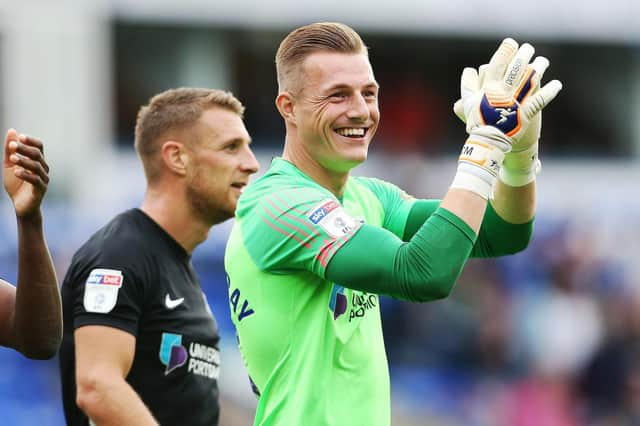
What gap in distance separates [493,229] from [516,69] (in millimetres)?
899

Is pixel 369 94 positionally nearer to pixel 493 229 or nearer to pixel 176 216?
pixel 493 229

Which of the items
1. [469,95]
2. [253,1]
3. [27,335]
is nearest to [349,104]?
[469,95]

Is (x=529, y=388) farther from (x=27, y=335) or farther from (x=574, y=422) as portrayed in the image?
(x=27, y=335)

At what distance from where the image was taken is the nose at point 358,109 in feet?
14.9

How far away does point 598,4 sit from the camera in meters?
20.2

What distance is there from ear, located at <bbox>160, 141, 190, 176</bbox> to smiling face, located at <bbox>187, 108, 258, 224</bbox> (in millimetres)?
31

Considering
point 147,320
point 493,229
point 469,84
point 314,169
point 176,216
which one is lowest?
point 147,320

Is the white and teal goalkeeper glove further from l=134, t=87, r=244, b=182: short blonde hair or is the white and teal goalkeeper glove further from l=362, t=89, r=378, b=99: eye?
l=134, t=87, r=244, b=182: short blonde hair

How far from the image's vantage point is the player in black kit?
205 inches

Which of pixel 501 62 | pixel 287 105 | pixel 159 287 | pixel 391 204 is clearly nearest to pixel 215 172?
pixel 159 287

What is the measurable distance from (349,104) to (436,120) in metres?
16.3

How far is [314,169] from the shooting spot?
4.68 meters

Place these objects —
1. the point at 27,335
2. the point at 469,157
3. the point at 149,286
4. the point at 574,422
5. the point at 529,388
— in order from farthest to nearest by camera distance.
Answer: the point at 529,388 < the point at 574,422 < the point at 149,286 < the point at 27,335 < the point at 469,157

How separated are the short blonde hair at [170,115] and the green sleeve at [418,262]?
207 centimetres
